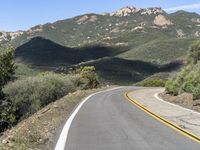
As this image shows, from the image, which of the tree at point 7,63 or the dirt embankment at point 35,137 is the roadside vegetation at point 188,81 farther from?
the tree at point 7,63

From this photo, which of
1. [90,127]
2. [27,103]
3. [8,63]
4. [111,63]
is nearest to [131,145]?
[90,127]

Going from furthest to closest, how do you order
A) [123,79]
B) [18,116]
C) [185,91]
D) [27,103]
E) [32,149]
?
1. [123,79]
2. [27,103]
3. [18,116]
4. [185,91]
5. [32,149]

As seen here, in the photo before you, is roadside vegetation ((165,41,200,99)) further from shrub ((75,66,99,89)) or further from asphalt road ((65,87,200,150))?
shrub ((75,66,99,89))

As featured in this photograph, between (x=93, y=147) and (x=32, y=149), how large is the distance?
1412mm

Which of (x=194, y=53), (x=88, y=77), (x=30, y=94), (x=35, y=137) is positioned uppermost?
(x=35, y=137)

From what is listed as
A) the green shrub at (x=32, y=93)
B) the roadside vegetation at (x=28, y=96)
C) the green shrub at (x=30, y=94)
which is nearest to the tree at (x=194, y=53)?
the roadside vegetation at (x=28, y=96)

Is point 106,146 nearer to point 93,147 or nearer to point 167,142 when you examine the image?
point 93,147

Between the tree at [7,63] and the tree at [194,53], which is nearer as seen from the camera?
the tree at [194,53]

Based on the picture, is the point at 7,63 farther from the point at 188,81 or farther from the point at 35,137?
the point at 35,137

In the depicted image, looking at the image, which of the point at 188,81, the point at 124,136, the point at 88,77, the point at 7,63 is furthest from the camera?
the point at 7,63

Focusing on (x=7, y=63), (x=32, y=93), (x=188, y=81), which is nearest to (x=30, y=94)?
(x=32, y=93)

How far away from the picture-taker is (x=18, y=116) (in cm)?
3678

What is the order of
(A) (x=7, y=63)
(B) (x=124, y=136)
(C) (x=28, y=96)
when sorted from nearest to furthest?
(B) (x=124, y=136) < (C) (x=28, y=96) < (A) (x=7, y=63)

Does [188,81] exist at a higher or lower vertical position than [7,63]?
lower
